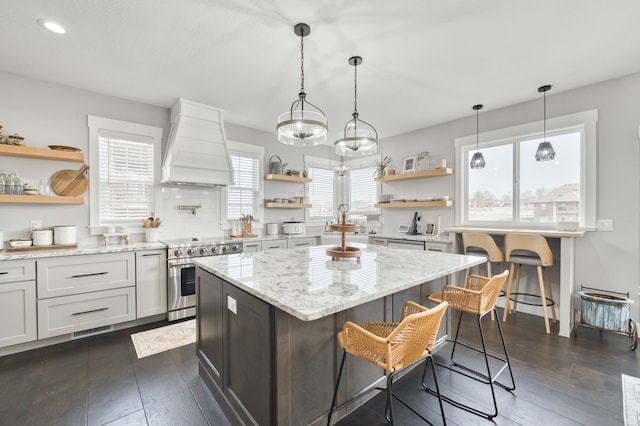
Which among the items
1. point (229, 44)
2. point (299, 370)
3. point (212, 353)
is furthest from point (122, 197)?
point (299, 370)

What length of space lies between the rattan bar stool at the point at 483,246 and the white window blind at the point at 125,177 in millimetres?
4171

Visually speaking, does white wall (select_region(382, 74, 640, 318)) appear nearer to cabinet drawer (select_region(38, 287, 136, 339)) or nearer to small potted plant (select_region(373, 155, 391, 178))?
small potted plant (select_region(373, 155, 391, 178))

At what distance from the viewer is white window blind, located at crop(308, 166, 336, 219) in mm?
5805

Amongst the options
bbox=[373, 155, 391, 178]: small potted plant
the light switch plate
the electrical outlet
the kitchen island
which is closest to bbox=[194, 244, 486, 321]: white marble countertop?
the kitchen island

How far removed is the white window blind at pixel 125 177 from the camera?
3.49 m

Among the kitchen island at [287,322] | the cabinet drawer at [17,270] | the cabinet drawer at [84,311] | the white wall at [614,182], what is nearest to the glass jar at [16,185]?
the cabinet drawer at [17,270]

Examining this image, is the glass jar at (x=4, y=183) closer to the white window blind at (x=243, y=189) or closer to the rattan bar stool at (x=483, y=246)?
the white window blind at (x=243, y=189)

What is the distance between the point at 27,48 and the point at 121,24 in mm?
1095

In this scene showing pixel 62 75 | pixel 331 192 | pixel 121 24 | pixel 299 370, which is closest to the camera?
pixel 299 370

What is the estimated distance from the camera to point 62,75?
3014mm

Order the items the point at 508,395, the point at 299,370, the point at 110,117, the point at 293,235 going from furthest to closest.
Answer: the point at 293,235
the point at 110,117
the point at 508,395
the point at 299,370

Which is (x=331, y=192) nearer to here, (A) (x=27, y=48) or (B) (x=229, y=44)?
(B) (x=229, y=44)

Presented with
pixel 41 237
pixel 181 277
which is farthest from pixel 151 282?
pixel 41 237

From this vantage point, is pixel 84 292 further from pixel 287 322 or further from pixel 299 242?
pixel 299 242
